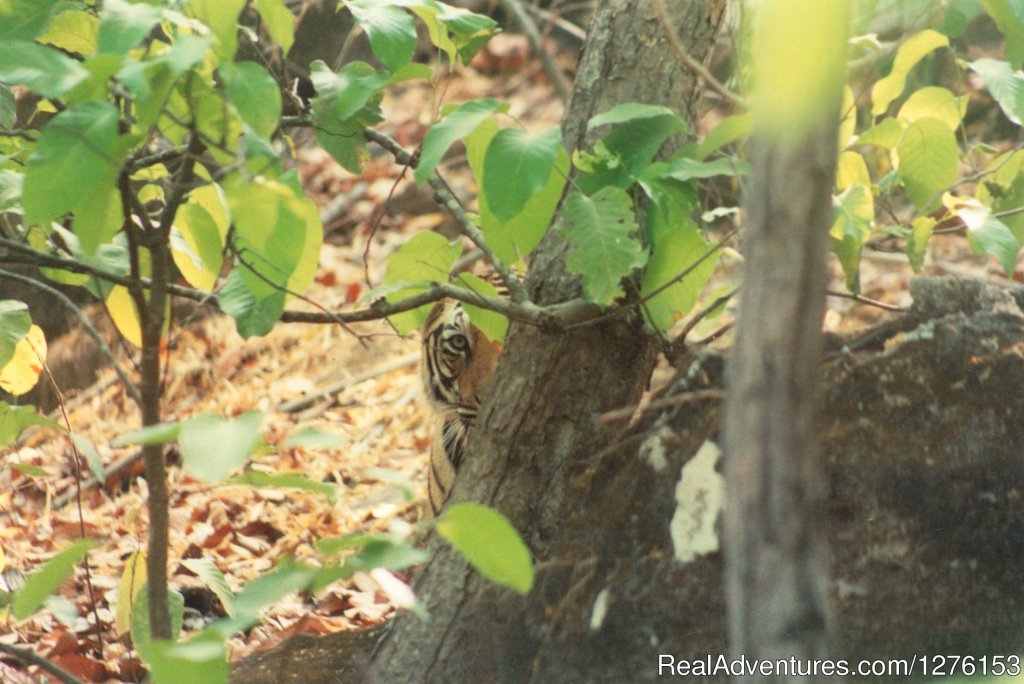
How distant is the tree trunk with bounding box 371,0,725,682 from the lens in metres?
2.13

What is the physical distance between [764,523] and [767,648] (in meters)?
0.12

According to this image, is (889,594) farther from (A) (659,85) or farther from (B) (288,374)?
(B) (288,374)

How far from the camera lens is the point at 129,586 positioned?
2217 millimetres

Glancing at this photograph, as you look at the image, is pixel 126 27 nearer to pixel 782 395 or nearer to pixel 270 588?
pixel 270 588

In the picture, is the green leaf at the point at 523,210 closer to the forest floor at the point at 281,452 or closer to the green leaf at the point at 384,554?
the forest floor at the point at 281,452

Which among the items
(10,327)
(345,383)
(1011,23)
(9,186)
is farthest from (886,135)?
(345,383)

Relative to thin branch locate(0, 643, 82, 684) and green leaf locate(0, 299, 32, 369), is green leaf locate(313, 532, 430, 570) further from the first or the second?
green leaf locate(0, 299, 32, 369)

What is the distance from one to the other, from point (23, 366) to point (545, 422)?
4.15ft

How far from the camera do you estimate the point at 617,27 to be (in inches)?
89.5

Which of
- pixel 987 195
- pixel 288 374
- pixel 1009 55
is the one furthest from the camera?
pixel 288 374

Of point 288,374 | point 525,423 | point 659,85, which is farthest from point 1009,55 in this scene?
point 288,374

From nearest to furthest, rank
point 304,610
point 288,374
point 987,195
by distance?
point 987,195, point 304,610, point 288,374

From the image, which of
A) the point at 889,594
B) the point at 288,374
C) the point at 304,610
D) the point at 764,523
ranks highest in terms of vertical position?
the point at 764,523

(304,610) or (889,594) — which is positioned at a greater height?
(889,594)
